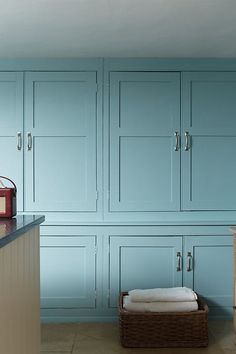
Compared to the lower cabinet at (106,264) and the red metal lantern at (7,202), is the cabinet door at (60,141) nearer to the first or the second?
the lower cabinet at (106,264)

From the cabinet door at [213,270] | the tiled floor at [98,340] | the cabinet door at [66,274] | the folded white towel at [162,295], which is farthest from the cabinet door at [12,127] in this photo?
the cabinet door at [213,270]

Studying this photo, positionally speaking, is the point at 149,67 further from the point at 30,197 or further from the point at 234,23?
the point at 30,197

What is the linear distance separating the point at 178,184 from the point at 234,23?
146 centimetres

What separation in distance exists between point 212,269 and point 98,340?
1.16 m

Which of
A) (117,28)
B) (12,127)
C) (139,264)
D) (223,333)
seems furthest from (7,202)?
(223,333)

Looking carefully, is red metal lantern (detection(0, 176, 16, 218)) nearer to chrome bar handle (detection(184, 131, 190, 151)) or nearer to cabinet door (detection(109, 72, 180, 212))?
cabinet door (detection(109, 72, 180, 212))

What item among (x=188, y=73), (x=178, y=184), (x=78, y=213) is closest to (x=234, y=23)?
(x=188, y=73)

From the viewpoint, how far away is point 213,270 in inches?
159

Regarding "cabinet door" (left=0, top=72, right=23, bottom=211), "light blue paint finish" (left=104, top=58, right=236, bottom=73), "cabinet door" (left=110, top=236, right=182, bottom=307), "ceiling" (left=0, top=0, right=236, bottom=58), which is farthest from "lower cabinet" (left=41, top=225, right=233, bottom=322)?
"ceiling" (left=0, top=0, right=236, bottom=58)

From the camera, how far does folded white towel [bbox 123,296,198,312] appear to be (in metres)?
3.51

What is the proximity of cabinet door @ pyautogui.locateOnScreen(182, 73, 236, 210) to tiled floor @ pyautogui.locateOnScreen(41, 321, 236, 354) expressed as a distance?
3.46 feet

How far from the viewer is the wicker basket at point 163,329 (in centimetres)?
343

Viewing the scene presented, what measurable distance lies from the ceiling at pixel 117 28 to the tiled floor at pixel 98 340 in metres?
2.24

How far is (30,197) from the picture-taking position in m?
4.05
